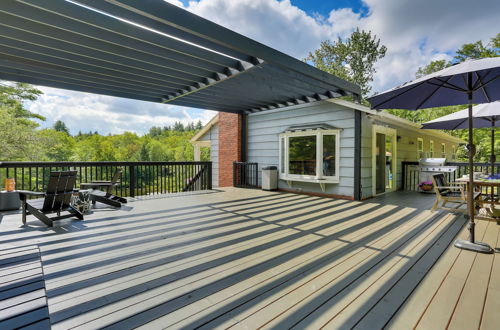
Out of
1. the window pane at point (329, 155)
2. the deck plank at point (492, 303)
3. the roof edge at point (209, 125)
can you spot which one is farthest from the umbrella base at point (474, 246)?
the roof edge at point (209, 125)

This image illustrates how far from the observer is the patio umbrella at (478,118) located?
4.54 meters

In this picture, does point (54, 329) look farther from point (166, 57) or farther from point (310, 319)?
point (166, 57)

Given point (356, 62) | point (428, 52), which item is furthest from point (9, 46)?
point (428, 52)

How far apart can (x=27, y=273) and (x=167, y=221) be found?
9.00 feet

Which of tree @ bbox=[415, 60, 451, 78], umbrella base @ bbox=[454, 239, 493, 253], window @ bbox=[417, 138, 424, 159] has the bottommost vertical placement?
umbrella base @ bbox=[454, 239, 493, 253]

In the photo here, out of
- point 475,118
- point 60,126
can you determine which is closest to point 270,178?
point 475,118

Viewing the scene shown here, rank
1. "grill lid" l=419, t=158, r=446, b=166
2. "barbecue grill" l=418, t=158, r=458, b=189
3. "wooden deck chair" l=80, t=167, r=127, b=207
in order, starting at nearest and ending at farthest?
1. "wooden deck chair" l=80, t=167, r=127, b=207
2. "barbecue grill" l=418, t=158, r=458, b=189
3. "grill lid" l=419, t=158, r=446, b=166

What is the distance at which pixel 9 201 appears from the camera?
4.77m

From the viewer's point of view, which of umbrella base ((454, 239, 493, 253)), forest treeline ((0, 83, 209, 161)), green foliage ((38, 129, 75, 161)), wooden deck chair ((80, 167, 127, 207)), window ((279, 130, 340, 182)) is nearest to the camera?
umbrella base ((454, 239, 493, 253))

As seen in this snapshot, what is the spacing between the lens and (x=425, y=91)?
3.62m

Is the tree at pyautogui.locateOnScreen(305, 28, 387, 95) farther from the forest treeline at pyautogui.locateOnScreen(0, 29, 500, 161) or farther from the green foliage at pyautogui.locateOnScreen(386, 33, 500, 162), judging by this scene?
the green foliage at pyautogui.locateOnScreen(386, 33, 500, 162)

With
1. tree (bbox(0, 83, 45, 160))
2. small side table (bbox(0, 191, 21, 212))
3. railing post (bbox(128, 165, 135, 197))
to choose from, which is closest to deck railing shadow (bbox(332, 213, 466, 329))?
railing post (bbox(128, 165, 135, 197))

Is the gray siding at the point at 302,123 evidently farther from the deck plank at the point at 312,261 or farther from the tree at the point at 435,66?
the tree at the point at 435,66

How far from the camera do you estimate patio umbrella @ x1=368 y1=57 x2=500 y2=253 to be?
2735 mm
